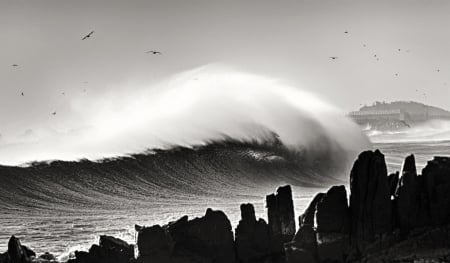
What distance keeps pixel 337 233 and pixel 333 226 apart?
17 centimetres

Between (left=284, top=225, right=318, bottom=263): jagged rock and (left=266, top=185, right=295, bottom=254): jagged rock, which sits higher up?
(left=266, top=185, right=295, bottom=254): jagged rock

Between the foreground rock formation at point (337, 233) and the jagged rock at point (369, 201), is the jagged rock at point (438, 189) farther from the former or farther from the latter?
the jagged rock at point (369, 201)

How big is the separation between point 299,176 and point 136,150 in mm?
7336

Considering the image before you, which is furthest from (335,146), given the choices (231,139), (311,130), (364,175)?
(364,175)

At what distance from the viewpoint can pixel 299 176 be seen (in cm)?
3903

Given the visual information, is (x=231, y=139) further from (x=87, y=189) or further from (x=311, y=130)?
(x=87, y=189)

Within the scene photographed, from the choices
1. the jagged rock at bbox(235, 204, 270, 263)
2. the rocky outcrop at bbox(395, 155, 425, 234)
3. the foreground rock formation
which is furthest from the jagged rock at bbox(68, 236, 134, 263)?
the rocky outcrop at bbox(395, 155, 425, 234)

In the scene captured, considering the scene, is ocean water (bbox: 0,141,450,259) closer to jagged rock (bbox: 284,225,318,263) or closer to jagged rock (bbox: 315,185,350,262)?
jagged rock (bbox: 284,225,318,263)

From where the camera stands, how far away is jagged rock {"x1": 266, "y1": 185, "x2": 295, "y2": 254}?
19.4 m

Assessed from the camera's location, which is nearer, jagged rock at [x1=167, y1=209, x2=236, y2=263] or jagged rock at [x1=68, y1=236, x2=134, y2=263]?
jagged rock at [x1=68, y1=236, x2=134, y2=263]

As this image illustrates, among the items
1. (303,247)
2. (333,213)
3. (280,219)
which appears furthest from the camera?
(280,219)

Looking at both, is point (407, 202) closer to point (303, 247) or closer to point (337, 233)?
point (337, 233)

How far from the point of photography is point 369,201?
1884 centimetres

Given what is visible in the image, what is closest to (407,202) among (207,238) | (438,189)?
(438,189)
